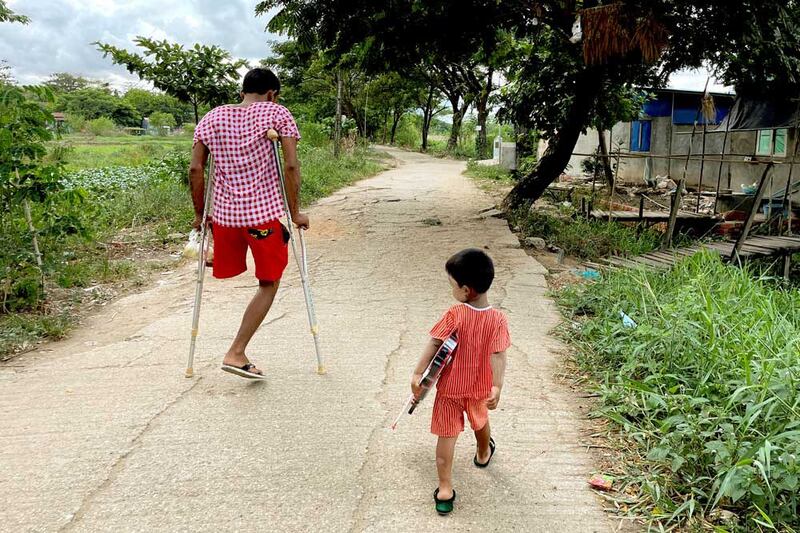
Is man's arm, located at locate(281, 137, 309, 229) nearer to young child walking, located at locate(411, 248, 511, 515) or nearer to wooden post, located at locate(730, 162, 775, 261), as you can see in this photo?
young child walking, located at locate(411, 248, 511, 515)

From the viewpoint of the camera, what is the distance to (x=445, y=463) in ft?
8.04

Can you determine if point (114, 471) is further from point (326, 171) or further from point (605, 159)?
point (326, 171)

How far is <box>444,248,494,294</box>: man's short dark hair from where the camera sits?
2.34 m

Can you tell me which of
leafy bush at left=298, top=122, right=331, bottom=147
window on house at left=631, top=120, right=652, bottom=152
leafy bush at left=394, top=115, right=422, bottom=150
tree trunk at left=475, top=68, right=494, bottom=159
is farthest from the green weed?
leafy bush at left=394, top=115, right=422, bottom=150

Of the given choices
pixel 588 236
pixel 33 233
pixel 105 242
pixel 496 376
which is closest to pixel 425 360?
pixel 496 376

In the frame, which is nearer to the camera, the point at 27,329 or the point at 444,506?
the point at 444,506

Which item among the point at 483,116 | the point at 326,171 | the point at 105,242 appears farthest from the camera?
the point at 483,116

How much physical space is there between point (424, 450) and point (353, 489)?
454 millimetres

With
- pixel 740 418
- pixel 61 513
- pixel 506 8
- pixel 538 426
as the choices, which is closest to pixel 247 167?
pixel 61 513

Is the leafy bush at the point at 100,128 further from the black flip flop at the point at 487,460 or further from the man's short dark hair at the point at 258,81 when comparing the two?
the black flip flop at the point at 487,460

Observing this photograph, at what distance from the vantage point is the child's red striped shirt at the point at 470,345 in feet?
7.93

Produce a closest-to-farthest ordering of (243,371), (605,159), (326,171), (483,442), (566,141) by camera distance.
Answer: (483,442) → (243,371) → (566,141) → (605,159) → (326,171)

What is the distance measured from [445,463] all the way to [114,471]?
1.44m

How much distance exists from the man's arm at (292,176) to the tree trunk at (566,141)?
7.30 metres
